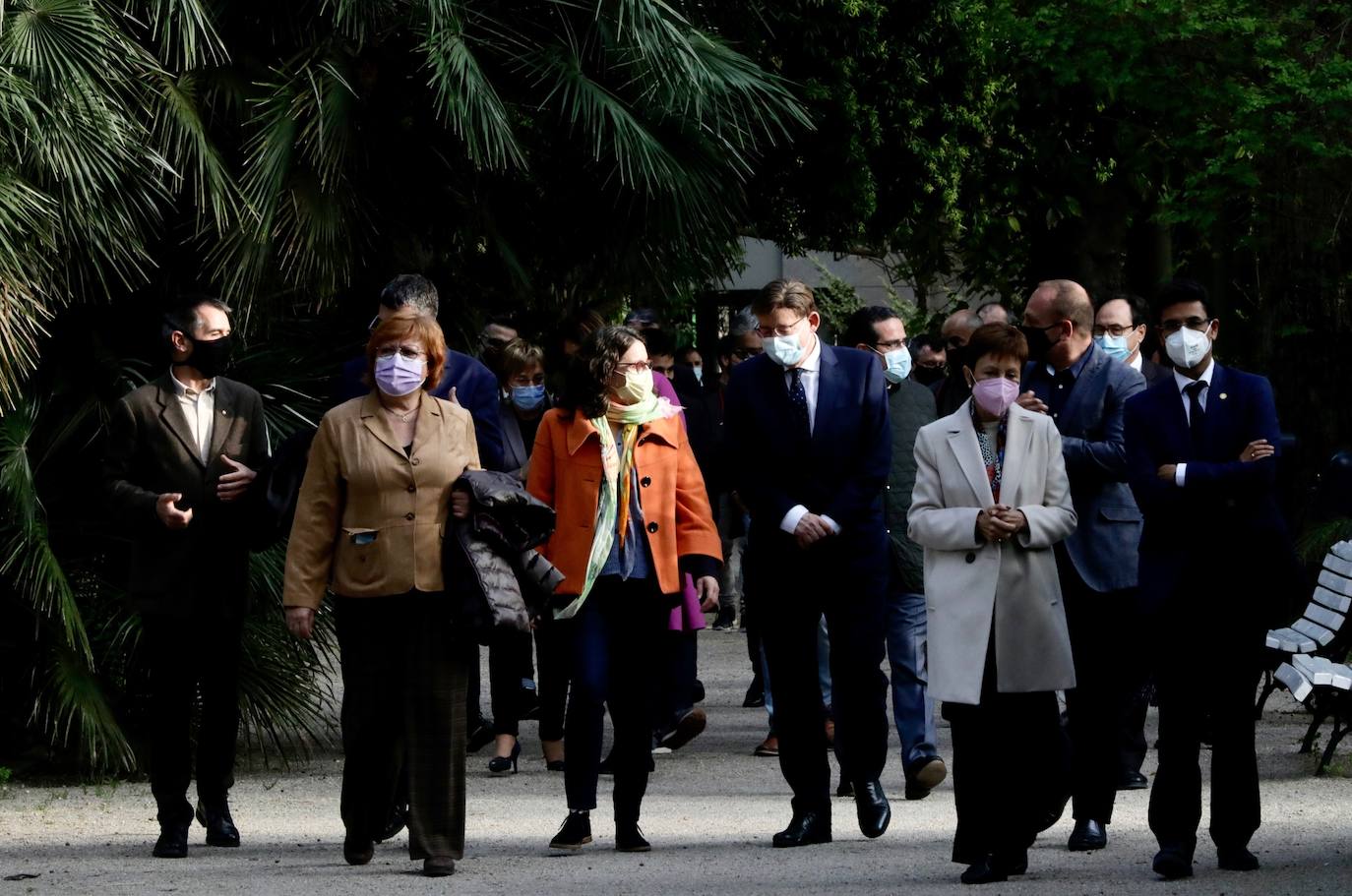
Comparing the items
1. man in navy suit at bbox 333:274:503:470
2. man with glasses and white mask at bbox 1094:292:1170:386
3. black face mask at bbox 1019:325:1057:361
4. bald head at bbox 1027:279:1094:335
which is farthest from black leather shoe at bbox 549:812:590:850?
man with glasses and white mask at bbox 1094:292:1170:386

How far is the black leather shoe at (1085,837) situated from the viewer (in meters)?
7.60

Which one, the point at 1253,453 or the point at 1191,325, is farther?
the point at 1191,325

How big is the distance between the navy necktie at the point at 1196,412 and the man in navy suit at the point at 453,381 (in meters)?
2.41

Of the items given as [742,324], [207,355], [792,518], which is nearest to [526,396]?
[207,355]

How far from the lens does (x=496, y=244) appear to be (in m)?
12.6

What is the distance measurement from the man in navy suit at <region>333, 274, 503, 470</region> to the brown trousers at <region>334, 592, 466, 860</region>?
0.87 meters

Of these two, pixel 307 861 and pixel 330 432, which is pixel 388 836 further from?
pixel 330 432

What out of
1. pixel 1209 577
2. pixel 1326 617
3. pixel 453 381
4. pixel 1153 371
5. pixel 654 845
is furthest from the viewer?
pixel 1326 617

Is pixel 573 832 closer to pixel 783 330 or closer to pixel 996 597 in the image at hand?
pixel 996 597

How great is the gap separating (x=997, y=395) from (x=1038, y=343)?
41.3 inches

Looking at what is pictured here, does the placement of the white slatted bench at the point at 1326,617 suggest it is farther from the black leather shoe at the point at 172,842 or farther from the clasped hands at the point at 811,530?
the black leather shoe at the point at 172,842

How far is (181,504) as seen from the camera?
796 centimetres

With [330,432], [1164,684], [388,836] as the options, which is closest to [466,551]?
[330,432]

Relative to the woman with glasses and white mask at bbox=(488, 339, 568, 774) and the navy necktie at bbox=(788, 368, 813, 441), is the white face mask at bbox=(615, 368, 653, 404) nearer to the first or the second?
the navy necktie at bbox=(788, 368, 813, 441)
